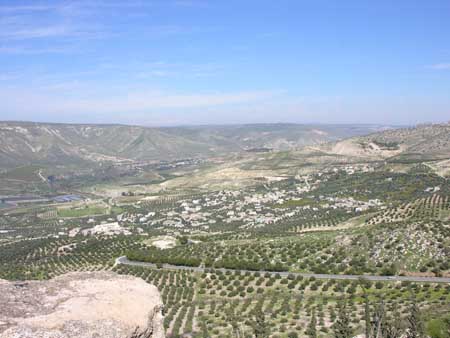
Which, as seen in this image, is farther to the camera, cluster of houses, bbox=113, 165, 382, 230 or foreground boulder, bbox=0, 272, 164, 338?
cluster of houses, bbox=113, 165, 382, 230

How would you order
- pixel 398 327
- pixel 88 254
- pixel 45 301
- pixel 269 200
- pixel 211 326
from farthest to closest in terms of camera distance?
pixel 269 200 → pixel 88 254 → pixel 211 326 → pixel 398 327 → pixel 45 301

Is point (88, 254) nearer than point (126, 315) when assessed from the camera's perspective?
No

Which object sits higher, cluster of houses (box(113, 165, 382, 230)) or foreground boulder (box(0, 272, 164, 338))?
foreground boulder (box(0, 272, 164, 338))

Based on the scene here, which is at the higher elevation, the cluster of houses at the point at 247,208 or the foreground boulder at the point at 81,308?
the foreground boulder at the point at 81,308

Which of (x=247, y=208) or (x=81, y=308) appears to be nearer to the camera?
(x=81, y=308)

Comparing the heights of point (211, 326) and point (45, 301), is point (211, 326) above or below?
below

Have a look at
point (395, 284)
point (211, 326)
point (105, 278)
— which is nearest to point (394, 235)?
point (395, 284)

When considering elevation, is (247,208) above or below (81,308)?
below

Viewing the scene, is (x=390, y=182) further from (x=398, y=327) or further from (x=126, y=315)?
(x=126, y=315)
